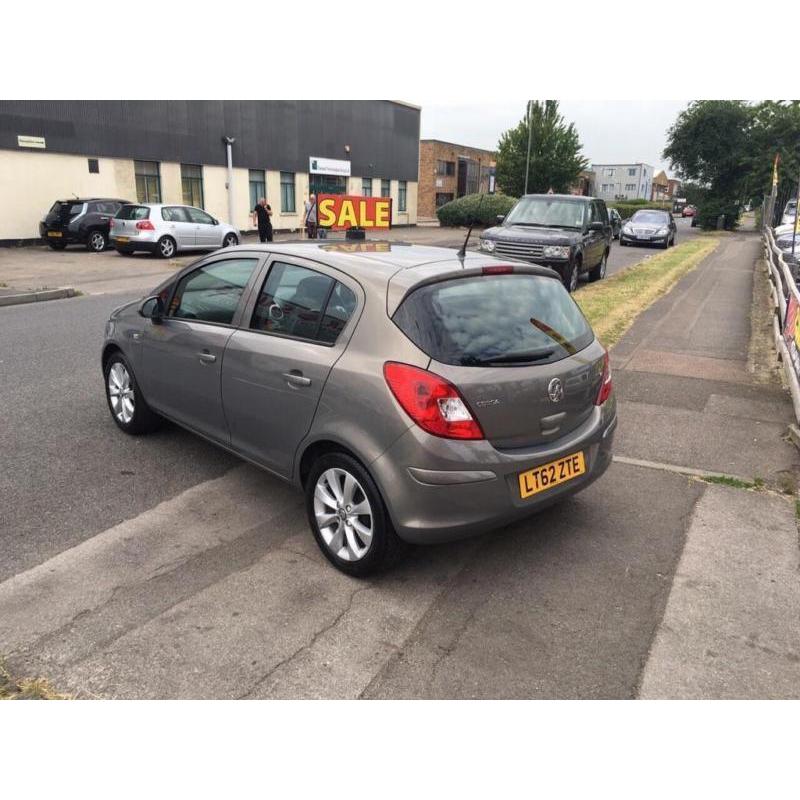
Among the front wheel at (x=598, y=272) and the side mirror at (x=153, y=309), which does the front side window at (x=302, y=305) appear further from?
the front wheel at (x=598, y=272)

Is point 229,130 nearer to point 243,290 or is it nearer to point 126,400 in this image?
point 126,400

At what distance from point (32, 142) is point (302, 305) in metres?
23.3

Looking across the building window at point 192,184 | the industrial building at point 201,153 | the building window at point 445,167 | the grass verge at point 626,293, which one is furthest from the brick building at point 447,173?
the grass verge at point 626,293

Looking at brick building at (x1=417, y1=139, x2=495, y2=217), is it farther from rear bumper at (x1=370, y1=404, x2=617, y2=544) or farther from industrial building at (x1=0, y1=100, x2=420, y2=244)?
rear bumper at (x1=370, y1=404, x2=617, y2=544)

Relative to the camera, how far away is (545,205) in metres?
14.0

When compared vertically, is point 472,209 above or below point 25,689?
above


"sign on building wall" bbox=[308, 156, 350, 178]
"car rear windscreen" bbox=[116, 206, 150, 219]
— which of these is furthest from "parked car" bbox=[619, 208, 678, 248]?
"car rear windscreen" bbox=[116, 206, 150, 219]

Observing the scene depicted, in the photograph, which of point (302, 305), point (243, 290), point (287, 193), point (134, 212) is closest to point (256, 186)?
point (287, 193)

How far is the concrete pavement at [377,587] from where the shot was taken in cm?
280

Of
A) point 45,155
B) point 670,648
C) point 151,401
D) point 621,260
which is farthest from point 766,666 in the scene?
point 45,155

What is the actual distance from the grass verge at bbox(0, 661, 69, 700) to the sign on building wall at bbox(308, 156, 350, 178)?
111 ft

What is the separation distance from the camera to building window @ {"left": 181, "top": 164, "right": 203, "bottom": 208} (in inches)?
1095

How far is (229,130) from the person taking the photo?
2916 centimetres
